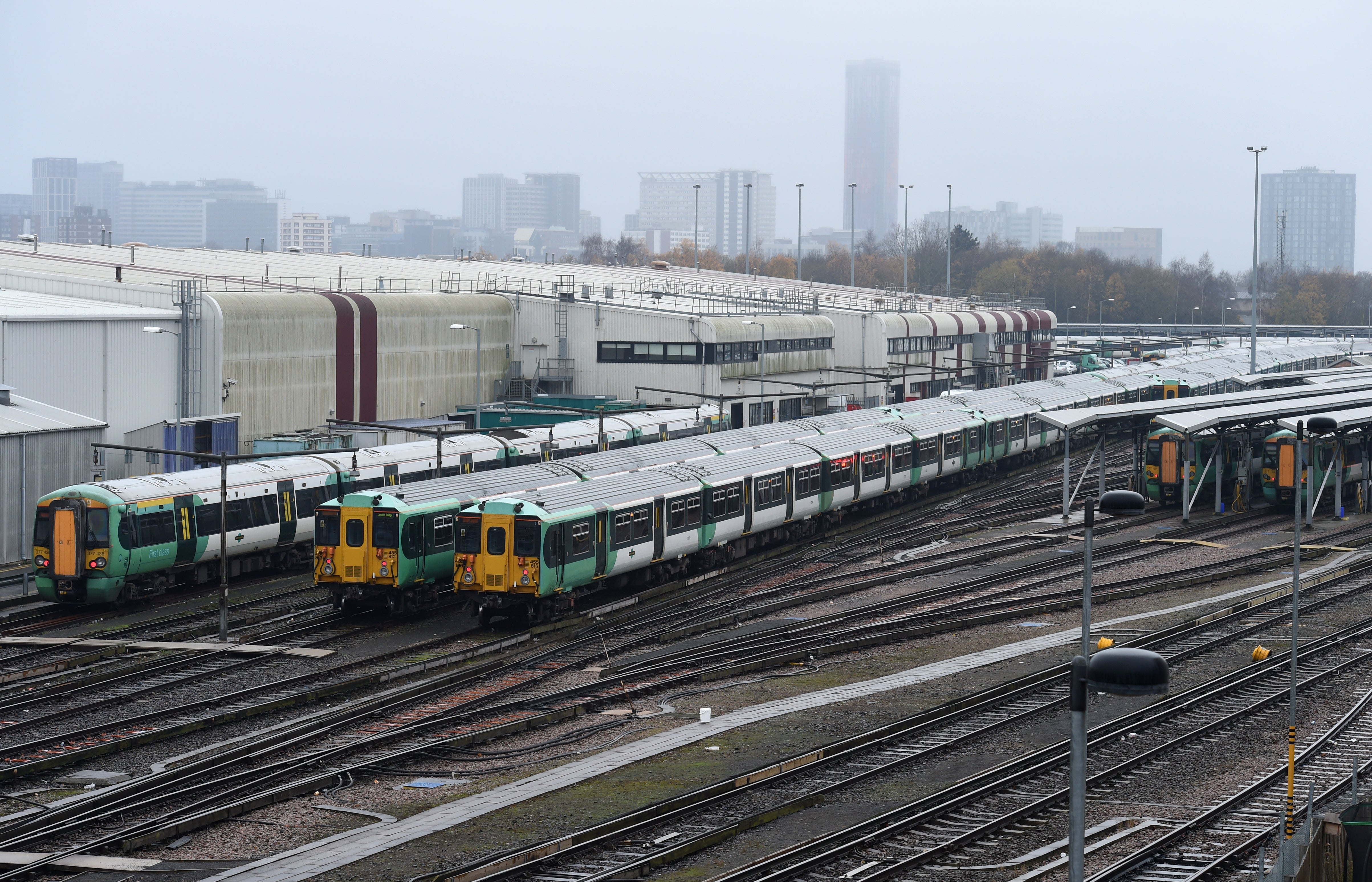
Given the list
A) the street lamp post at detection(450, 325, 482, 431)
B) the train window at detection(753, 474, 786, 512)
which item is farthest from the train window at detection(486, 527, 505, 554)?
the street lamp post at detection(450, 325, 482, 431)

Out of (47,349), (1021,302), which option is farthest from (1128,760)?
(1021,302)

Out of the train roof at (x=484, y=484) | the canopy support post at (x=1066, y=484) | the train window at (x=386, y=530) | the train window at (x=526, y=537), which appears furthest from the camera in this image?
the canopy support post at (x=1066, y=484)

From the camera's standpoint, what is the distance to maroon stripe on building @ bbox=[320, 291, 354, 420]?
63469 mm

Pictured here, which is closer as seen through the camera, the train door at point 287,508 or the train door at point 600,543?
the train door at point 600,543

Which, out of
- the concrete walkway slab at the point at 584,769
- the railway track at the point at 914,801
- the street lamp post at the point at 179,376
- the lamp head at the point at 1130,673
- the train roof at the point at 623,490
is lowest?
the concrete walkway slab at the point at 584,769

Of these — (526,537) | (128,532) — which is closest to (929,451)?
(526,537)

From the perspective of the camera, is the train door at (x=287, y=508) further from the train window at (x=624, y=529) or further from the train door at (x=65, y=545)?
the train window at (x=624, y=529)

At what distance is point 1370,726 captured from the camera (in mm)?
25859

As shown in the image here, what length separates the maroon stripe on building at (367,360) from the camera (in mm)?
65062

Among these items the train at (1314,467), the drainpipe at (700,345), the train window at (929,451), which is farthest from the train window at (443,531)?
the drainpipe at (700,345)

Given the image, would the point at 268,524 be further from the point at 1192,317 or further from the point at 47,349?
Result: the point at 1192,317

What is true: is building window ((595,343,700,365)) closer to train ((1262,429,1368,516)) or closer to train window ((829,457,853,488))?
train window ((829,457,853,488))

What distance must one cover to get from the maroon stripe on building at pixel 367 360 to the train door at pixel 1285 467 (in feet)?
119

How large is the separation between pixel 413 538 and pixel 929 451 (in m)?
27.2
